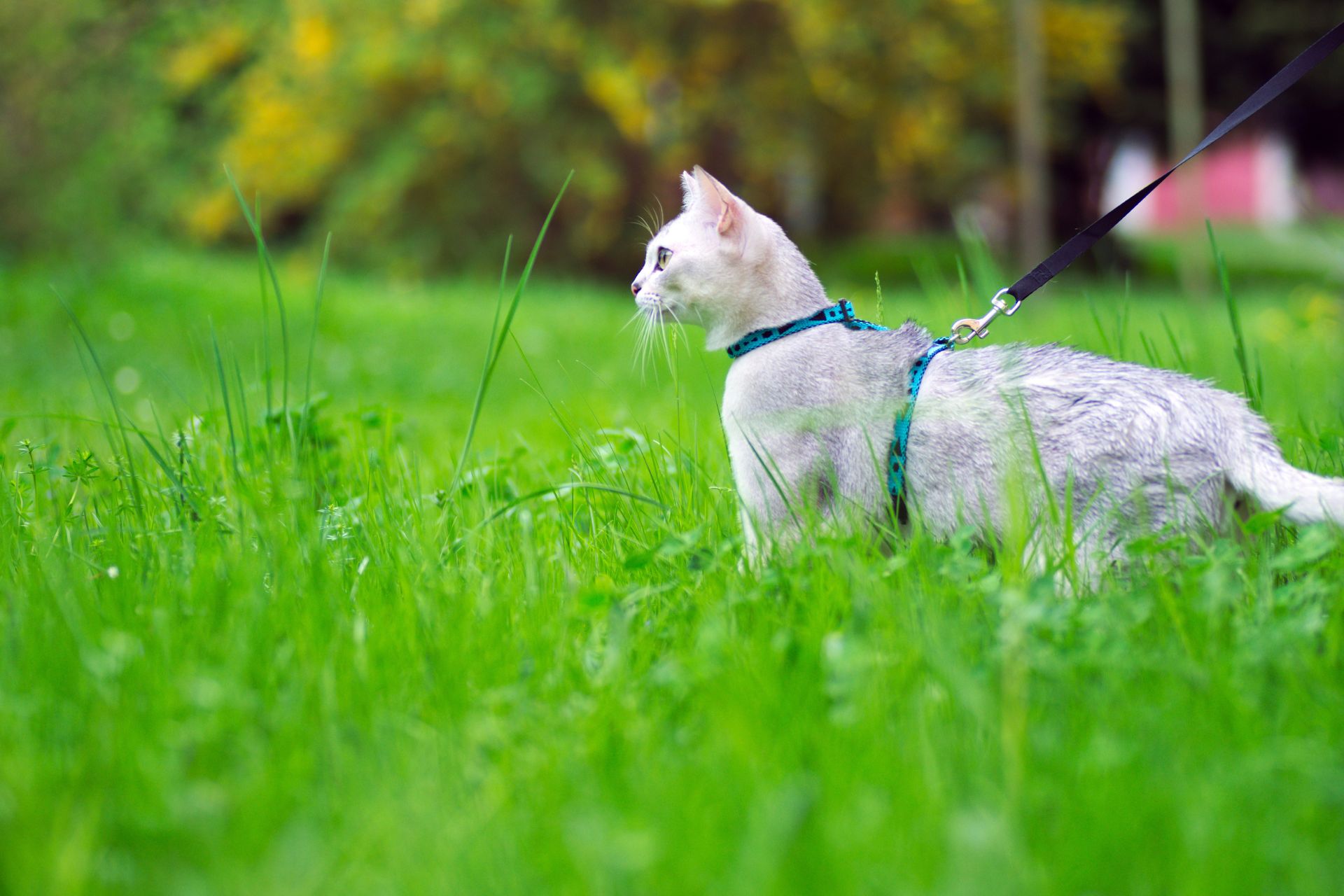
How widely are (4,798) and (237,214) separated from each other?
20.5 m

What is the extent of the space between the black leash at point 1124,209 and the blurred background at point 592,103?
8020 millimetres

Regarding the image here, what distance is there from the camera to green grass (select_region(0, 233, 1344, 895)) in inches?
51.3

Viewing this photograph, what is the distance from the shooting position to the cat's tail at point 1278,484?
2.01 m

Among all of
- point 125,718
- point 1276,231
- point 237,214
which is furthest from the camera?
point 1276,231

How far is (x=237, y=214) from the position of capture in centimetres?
1984

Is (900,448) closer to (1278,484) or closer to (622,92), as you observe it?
(1278,484)

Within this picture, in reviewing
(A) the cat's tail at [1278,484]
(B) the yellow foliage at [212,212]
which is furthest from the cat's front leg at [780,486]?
(B) the yellow foliage at [212,212]

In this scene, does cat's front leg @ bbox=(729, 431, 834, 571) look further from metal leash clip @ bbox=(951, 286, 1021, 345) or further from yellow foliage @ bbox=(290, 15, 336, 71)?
yellow foliage @ bbox=(290, 15, 336, 71)

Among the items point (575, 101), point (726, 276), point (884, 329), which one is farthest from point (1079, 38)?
point (726, 276)

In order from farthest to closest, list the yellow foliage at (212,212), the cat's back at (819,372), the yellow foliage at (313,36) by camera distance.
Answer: the yellow foliage at (212,212) → the yellow foliage at (313,36) → the cat's back at (819,372)

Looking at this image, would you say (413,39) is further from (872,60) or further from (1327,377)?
(1327,377)

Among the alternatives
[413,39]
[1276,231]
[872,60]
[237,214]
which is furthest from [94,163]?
[1276,231]

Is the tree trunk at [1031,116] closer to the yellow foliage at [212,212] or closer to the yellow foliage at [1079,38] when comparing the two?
the yellow foliage at [1079,38]

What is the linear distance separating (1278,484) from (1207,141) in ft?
3.02
